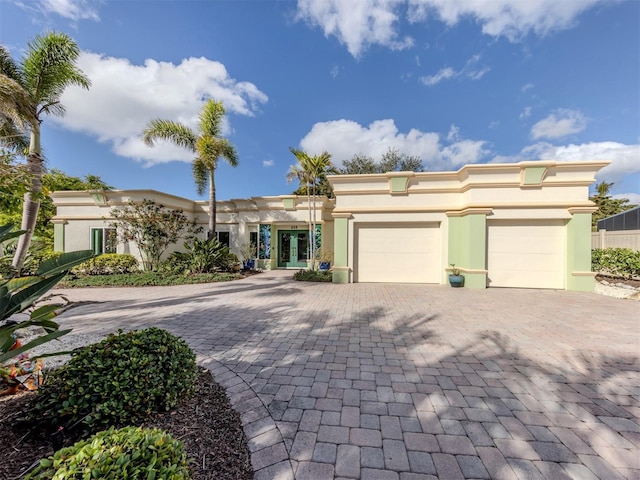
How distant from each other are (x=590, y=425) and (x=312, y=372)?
9.48 ft

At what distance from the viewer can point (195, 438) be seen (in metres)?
2.15

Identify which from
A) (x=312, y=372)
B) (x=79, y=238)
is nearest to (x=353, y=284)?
(x=312, y=372)

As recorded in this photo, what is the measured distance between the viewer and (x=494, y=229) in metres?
9.16

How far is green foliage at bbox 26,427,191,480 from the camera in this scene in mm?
1239

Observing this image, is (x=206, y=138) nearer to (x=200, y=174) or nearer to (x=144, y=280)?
(x=200, y=174)

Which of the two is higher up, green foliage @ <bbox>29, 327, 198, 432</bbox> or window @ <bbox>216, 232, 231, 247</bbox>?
window @ <bbox>216, 232, 231, 247</bbox>

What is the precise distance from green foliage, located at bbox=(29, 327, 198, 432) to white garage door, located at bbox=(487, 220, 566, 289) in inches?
402

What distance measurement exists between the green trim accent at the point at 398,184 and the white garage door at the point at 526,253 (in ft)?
10.7

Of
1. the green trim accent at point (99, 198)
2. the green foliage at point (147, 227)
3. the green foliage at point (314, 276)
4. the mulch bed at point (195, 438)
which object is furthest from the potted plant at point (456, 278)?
the green trim accent at point (99, 198)

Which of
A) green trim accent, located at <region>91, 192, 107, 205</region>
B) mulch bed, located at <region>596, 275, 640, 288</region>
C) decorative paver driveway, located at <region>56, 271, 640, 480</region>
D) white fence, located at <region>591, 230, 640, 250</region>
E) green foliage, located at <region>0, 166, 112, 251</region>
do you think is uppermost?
green trim accent, located at <region>91, 192, 107, 205</region>

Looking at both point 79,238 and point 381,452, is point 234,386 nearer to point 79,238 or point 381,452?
point 381,452

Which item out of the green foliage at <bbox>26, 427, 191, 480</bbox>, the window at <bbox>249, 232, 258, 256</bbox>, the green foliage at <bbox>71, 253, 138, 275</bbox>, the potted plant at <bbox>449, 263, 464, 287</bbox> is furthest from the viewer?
the window at <bbox>249, 232, 258, 256</bbox>

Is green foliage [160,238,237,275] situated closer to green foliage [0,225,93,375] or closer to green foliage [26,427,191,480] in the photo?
green foliage [0,225,93,375]

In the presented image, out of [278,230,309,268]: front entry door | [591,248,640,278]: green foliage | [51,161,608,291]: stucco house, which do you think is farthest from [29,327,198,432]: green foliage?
[591,248,640,278]: green foliage
